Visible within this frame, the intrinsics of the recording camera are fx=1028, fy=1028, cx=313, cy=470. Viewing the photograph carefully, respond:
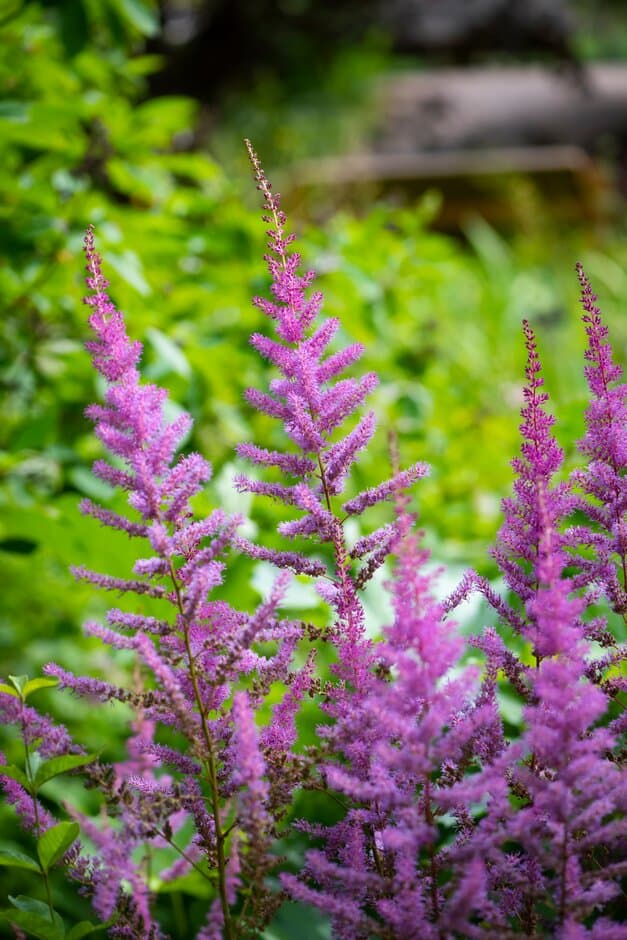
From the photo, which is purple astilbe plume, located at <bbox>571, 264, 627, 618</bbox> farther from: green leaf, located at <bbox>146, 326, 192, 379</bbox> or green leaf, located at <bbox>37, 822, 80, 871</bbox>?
green leaf, located at <bbox>146, 326, 192, 379</bbox>

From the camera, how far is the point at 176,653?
33.9 inches

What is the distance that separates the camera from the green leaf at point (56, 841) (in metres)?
0.87

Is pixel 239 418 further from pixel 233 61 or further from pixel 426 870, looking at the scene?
pixel 233 61

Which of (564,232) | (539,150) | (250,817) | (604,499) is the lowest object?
(250,817)

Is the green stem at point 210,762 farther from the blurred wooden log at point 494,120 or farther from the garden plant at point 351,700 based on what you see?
the blurred wooden log at point 494,120

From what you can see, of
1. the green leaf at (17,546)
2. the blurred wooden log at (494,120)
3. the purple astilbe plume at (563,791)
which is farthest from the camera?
the blurred wooden log at (494,120)

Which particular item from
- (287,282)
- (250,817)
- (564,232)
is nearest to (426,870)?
(250,817)

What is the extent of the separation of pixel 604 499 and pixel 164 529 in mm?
401

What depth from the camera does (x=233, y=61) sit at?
252 inches

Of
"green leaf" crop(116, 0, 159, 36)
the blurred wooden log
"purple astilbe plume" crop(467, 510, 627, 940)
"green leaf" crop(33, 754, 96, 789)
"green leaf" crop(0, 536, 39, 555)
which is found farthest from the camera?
the blurred wooden log

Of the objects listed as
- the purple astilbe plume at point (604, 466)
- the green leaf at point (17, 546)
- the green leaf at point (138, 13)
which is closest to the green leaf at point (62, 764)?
the purple astilbe plume at point (604, 466)

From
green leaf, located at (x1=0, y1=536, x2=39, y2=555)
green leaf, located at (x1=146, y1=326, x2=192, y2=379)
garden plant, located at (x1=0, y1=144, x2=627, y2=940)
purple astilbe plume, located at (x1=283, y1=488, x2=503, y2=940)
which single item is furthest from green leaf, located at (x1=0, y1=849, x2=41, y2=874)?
green leaf, located at (x1=146, y1=326, x2=192, y2=379)

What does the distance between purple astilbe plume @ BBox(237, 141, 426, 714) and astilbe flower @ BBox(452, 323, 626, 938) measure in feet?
0.34

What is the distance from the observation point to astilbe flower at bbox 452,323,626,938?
0.74m
